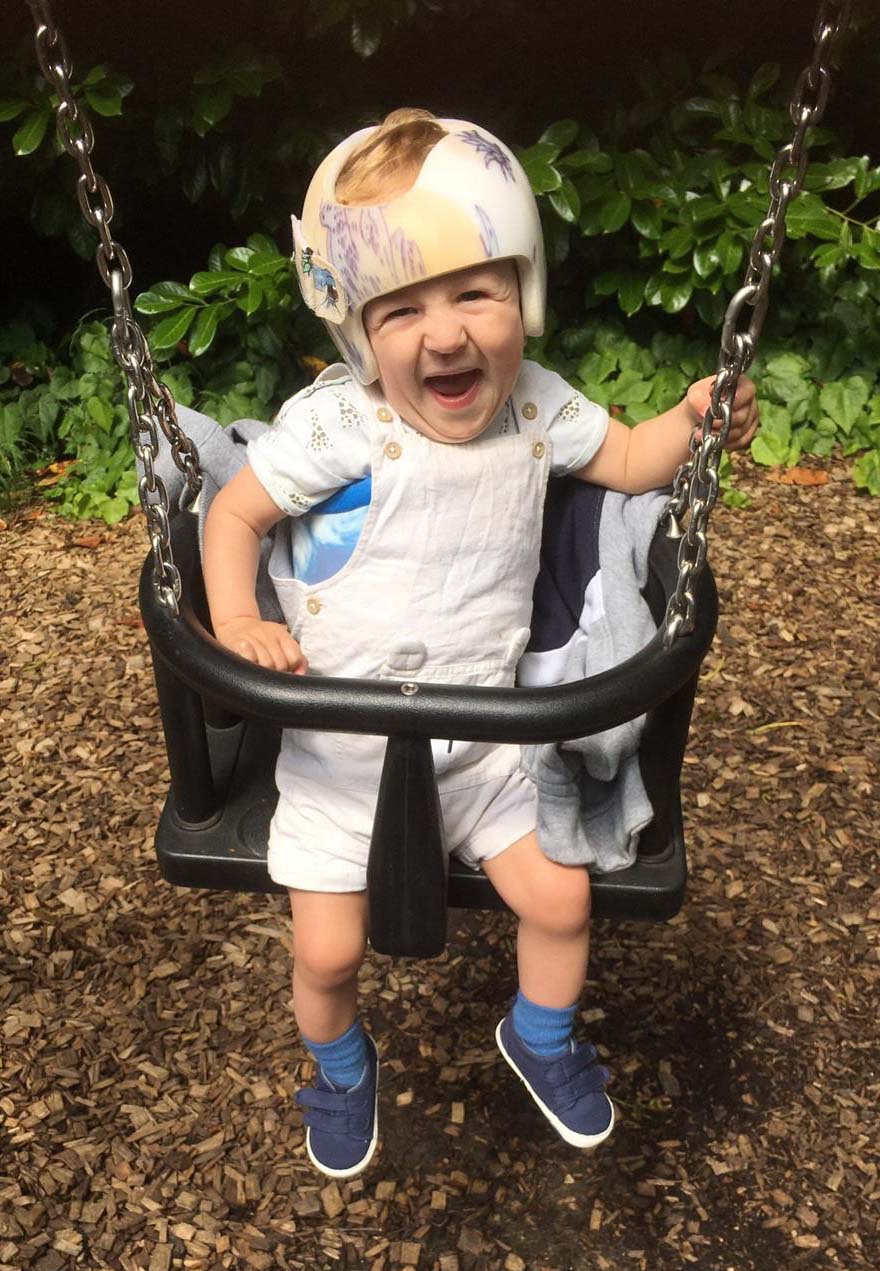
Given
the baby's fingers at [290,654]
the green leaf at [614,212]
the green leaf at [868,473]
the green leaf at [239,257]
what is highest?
the baby's fingers at [290,654]

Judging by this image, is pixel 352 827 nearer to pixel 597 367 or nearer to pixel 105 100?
pixel 105 100

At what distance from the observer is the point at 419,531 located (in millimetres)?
1444

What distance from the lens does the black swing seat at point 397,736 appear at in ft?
3.71

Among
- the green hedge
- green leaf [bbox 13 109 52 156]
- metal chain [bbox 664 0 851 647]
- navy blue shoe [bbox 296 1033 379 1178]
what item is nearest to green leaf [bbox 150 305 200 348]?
the green hedge

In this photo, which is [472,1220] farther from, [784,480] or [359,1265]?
[784,480]

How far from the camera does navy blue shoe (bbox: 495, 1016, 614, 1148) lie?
157cm

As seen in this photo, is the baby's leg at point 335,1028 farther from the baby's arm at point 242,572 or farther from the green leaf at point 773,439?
the green leaf at point 773,439

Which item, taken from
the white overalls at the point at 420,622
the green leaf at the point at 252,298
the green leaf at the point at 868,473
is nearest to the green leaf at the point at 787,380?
the green leaf at the point at 868,473

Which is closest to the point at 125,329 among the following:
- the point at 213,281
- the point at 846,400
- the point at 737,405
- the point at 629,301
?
the point at 737,405

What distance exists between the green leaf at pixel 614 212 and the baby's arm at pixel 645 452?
1975mm

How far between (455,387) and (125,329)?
0.39m

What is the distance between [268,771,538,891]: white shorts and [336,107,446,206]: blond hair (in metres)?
0.64

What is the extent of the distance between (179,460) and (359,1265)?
3.80ft

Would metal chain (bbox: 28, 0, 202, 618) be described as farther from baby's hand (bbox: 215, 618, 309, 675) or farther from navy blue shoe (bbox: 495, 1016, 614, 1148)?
navy blue shoe (bbox: 495, 1016, 614, 1148)
